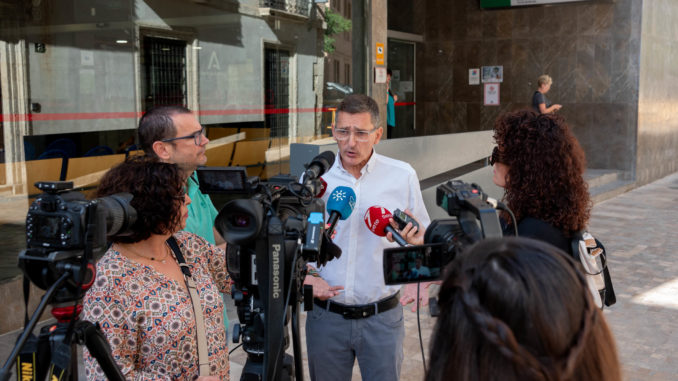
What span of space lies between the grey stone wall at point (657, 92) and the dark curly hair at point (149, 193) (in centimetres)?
1333

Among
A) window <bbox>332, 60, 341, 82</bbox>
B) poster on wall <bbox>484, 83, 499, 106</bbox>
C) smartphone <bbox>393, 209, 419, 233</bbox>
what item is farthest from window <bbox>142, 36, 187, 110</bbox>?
poster on wall <bbox>484, 83, 499, 106</bbox>

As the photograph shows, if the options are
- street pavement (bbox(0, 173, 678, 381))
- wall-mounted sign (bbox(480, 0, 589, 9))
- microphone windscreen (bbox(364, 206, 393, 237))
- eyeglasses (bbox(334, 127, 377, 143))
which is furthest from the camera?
wall-mounted sign (bbox(480, 0, 589, 9))

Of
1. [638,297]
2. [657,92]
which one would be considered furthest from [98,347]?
[657,92]

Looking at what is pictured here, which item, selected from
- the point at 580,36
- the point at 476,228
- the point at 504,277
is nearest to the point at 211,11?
the point at 476,228

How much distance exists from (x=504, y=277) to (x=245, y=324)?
3.29 ft

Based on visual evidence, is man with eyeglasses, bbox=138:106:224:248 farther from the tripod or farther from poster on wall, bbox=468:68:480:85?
poster on wall, bbox=468:68:480:85

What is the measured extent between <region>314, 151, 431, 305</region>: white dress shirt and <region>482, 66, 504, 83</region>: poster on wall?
13.1m

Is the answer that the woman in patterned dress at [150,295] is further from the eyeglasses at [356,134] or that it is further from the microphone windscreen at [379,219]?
the eyeglasses at [356,134]

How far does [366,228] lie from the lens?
2959 mm

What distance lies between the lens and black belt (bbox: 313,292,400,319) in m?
2.86

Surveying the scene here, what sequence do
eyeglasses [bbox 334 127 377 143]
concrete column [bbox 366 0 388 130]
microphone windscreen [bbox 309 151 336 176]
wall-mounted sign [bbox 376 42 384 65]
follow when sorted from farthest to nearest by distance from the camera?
wall-mounted sign [bbox 376 42 384 65] < concrete column [bbox 366 0 388 130] < eyeglasses [bbox 334 127 377 143] < microphone windscreen [bbox 309 151 336 176]

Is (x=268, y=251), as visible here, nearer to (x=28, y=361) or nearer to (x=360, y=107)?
(x=28, y=361)

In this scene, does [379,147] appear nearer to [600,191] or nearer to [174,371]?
[174,371]

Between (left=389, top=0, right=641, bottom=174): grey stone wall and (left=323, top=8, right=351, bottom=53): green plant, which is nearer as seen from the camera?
(left=323, top=8, right=351, bottom=53): green plant
